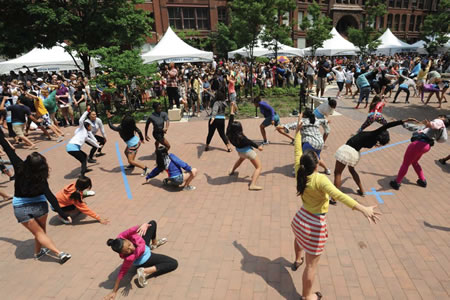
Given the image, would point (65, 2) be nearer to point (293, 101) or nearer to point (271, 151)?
point (293, 101)

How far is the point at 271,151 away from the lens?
28.5ft

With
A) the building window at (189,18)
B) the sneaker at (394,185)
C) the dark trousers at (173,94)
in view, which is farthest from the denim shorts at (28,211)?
the building window at (189,18)

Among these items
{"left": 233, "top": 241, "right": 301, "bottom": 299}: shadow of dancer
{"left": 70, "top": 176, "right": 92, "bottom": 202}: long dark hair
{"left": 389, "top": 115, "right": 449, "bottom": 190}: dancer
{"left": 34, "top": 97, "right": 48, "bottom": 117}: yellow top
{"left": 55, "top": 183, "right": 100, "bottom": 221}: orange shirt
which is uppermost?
{"left": 34, "top": 97, "right": 48, "bottom": 117}: yellow top

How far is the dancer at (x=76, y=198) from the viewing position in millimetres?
5006

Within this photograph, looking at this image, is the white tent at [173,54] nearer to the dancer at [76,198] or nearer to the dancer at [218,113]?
the dancer at [218,113]

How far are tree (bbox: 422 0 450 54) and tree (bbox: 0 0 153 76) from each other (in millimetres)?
37111

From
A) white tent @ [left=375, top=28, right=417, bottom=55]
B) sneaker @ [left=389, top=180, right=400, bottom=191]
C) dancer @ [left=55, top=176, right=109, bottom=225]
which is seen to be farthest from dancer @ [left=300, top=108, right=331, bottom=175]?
white tent @ [left=375, top=28, right=417, bottom=55]

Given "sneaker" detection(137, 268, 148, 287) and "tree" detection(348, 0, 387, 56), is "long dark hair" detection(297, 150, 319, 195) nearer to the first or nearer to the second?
"sneaker" detection(137, 268, 148, 287)

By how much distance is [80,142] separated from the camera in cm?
709

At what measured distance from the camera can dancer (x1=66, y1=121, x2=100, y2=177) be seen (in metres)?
7.00

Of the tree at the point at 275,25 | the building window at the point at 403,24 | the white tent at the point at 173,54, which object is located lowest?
the white tent at the point at 173,54

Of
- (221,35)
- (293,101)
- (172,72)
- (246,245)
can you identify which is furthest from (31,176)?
(221,35)

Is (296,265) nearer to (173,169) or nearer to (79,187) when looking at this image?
(173,169)

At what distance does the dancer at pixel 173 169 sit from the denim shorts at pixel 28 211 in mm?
2353
